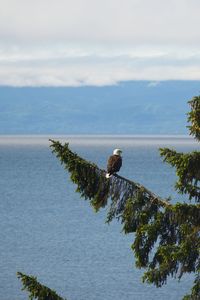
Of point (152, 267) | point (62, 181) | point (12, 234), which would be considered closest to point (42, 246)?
point (12, 234)

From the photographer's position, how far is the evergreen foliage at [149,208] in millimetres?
12562

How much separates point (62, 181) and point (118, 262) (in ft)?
400

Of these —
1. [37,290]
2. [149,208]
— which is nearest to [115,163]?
[149,208]

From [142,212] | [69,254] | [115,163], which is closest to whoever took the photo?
[142,212]

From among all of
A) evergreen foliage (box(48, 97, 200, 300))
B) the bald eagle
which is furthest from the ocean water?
evergreen foliage (box(48, 97, 200, 300))

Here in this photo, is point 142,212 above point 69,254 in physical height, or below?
above

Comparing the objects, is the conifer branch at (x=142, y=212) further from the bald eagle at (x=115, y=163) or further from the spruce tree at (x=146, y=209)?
the bald eagle at (x=115, y=163)

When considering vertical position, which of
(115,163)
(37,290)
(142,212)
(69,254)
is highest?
(115,163)

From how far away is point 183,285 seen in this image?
5644 cm

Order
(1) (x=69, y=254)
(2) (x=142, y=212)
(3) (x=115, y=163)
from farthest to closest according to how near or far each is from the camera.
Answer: (1) (x=69, y=254)
(3) (x=115, y=163)
(2) (x=142, y=212)

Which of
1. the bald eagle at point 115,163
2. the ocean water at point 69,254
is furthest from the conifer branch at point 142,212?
the ocean water at point 69,254

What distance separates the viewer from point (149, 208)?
12711 millimetres

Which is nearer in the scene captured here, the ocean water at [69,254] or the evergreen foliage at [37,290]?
the evergreen foliage at [37,290]

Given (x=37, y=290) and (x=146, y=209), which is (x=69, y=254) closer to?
(x=37, y=290)
